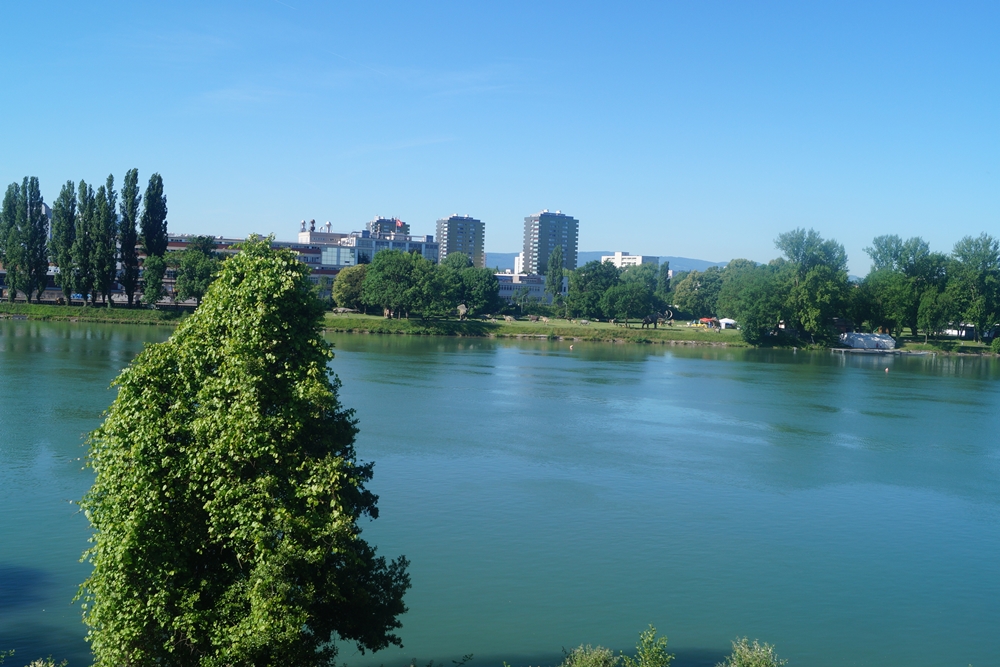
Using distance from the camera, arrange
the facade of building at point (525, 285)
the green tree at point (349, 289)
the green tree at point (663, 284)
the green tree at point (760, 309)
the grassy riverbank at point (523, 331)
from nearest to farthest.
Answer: the green tree at point (760, 309) → the grassy riverbank at point (523, 331) → the green tree at point (349, 289) → the green tree at point (663, 284) → the facade of building at point (525, 285)

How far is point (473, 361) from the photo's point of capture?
4950 cm

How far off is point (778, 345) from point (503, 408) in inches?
1747

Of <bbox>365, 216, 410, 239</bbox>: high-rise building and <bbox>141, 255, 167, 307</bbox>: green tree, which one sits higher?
<bbox>365, 216, 410, 239</bbox>: high-rise building

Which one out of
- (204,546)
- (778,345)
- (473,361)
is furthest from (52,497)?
(778,345)

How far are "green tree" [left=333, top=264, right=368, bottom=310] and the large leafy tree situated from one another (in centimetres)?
6980

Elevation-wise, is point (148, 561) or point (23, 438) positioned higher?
point (148, 561)

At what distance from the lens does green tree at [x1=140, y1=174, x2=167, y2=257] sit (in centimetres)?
6109

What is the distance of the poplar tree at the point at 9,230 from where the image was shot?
6012 cm

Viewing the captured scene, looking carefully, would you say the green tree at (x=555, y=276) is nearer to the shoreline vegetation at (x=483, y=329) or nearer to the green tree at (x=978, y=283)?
the shoreline vegetation at (x=483, y=329)

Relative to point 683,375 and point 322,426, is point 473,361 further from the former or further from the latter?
point 322,426

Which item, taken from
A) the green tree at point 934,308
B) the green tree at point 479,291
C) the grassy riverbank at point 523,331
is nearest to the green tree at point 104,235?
the grassy riverbank at point 523,331

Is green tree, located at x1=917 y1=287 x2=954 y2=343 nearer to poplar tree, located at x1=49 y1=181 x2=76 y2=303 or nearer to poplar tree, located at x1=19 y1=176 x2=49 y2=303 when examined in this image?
poplar tree, located at x1=49 y1=181 x2=76 y2=303

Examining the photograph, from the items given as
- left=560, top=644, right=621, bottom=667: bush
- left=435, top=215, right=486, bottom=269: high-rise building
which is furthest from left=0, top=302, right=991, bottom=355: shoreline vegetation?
left=435, top=215, right=486, bottom=269: high-rise building

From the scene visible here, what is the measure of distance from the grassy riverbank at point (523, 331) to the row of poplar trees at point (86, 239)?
1482cm
